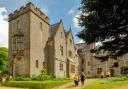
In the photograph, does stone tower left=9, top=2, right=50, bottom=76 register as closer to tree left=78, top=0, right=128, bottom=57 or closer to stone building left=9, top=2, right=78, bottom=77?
stone building left=9, top=2, right=78, bottom=77

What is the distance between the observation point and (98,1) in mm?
16484

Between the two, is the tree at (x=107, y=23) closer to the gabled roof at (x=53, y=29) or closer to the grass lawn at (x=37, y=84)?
the grass lawn at (x=37, y=84)

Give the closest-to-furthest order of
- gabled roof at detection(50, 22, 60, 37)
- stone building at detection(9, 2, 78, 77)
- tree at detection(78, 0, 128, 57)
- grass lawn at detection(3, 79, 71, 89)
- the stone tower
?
1. tree at detection(78, 0, 128, 57)
2. grass lawn at detection(3, 79, 71, 89)
3. the stone tower
4. stone building at detection(9, 2, 78, 77)
5. gabled roof at detection(50, 22, 60, 37)

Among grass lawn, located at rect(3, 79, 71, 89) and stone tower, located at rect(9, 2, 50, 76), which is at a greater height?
stone tower, located at rect(9, 2, 50, 76)

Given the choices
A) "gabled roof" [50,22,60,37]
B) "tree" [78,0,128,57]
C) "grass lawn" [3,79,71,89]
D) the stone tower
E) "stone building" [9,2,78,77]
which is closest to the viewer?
"tree" [78,0,128,57]

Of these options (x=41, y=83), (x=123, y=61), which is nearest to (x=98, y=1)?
(x=41, y=83)

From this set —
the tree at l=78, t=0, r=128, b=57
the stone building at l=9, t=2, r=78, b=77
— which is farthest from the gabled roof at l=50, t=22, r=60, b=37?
the tree at l=78, t=0, r=128, b=57

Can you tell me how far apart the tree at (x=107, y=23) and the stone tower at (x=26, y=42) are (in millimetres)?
30989

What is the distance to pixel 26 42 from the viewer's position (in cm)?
4894

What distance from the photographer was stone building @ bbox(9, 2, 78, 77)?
48.7 metres

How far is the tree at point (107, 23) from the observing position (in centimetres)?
1628

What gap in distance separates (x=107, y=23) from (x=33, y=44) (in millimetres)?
33694

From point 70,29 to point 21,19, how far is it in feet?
62.3

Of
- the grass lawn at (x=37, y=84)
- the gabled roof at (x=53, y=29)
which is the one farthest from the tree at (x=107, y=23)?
the gabled roof at (x=53, y=29)
